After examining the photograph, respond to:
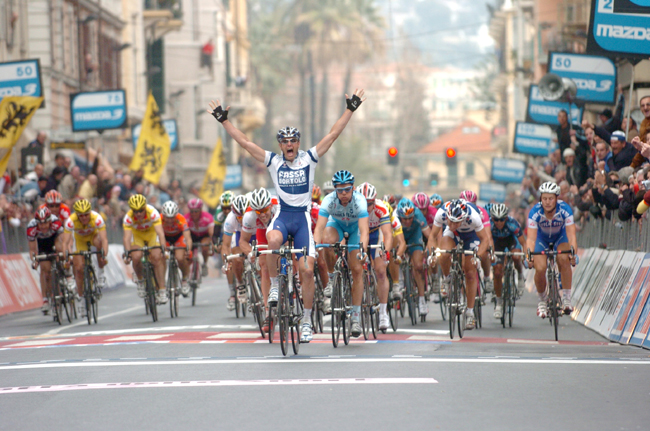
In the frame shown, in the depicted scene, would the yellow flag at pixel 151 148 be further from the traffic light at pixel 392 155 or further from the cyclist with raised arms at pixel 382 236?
the cyclist with raised arms at pixel 382 236

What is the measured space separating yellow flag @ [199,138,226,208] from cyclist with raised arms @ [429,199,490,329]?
2537 cm

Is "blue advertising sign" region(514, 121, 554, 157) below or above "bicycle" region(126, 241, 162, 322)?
above

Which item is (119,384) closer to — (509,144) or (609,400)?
(609,400)

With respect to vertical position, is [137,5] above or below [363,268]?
above

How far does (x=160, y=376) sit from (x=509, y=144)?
61.7 metres

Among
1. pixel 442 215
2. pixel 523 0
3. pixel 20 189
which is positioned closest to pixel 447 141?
pixel 523 0

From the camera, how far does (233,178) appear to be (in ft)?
151

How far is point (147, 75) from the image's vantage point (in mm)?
50500

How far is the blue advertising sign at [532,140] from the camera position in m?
35.4

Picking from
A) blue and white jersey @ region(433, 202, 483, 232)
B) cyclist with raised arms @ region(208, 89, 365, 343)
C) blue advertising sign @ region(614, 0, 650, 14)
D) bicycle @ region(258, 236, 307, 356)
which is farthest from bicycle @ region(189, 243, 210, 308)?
bicycle @ region(258, 236, 307, 356)

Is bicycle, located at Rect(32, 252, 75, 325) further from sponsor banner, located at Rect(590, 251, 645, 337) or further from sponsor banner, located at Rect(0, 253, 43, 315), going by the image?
sponsor banner, located at Rect(590, 251, 645, 337)

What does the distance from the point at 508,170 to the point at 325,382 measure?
3533 centimetres

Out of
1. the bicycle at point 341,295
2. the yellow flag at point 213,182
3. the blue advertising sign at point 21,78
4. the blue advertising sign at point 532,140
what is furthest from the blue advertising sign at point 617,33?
the yellow flag at point 213,182

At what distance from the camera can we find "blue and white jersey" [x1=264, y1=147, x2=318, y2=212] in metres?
11.9
